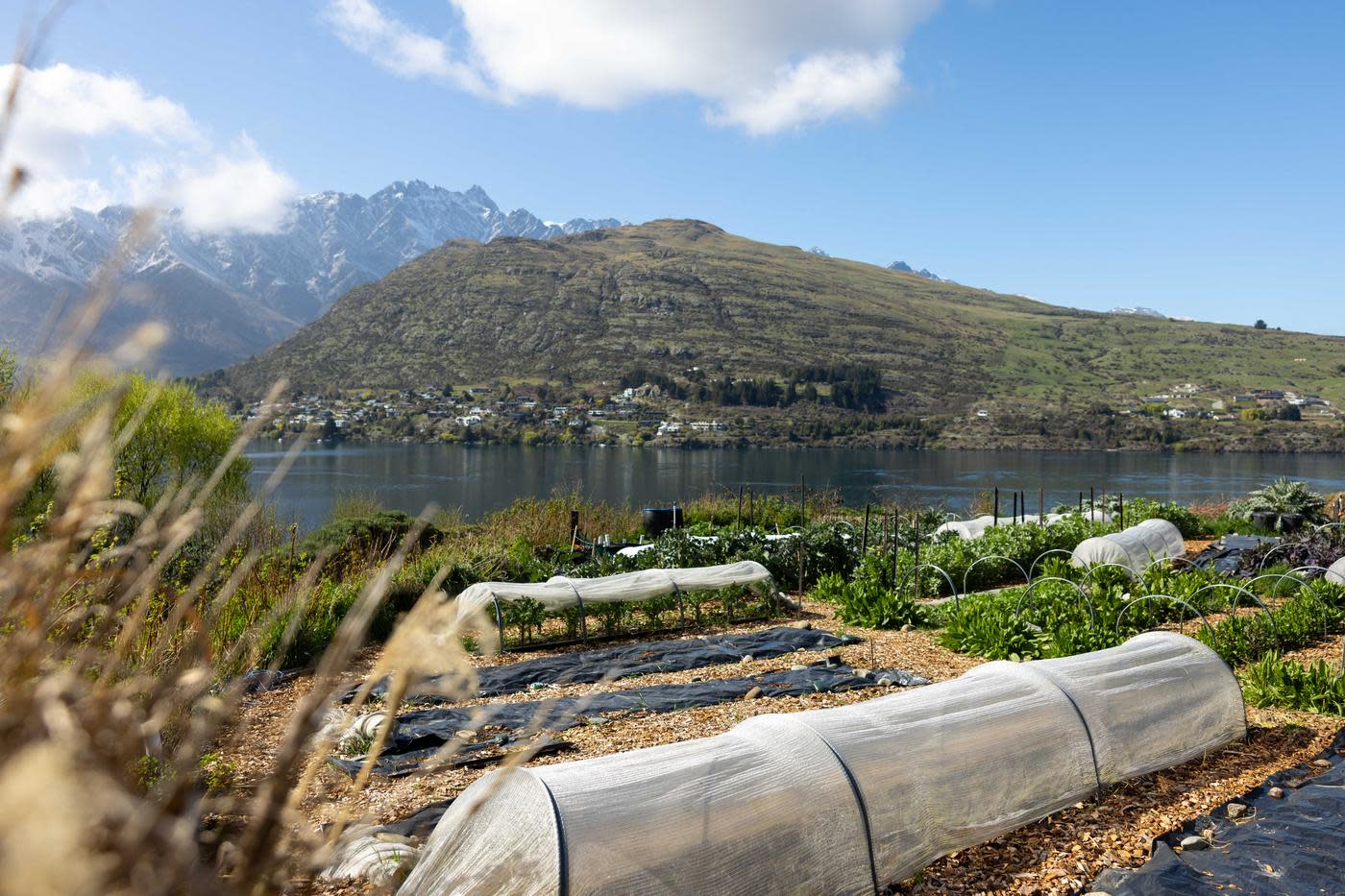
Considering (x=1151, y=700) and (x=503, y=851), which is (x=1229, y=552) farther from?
(x=503, y=851)

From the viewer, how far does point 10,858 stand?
59 centimetres

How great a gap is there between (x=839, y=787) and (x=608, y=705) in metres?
3.42

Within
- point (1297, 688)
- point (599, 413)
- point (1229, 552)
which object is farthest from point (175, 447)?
point (599, 413)

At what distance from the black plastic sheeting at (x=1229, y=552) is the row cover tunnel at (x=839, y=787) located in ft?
31.0

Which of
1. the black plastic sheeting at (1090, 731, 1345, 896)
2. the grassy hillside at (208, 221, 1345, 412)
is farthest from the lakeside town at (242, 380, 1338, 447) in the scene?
the black plastic sheeting at (1090, 731, 1345, 896)

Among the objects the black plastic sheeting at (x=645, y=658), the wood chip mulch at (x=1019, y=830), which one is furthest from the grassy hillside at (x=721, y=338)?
the wood chip mulch at (x=1019, y=830)

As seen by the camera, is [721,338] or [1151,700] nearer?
[1151,700]

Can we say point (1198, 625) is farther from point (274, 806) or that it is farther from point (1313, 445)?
point (1313, 445)

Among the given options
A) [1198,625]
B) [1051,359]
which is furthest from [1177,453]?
[1198,625]

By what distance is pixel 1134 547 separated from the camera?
14469 mm

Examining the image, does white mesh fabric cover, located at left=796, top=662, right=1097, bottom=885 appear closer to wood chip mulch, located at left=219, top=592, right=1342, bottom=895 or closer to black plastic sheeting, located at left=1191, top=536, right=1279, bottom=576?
wood chip mulch, located at left=219, top=592, right=1342, bottom=895

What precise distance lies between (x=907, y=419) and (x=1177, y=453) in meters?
23.2

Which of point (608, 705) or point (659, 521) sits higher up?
point (659, 521)

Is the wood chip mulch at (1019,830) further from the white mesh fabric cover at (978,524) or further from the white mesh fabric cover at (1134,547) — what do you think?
the white mesh fabric cover at (978,524)
